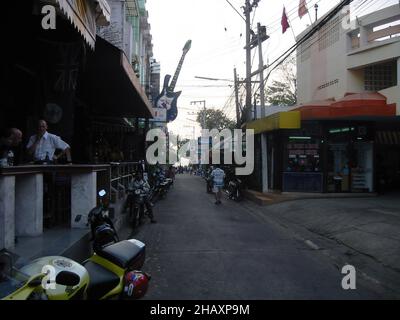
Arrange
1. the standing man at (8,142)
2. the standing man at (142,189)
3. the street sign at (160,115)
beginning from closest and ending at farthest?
the standing man at (8,142)
the standing man at (142,189)
the street sign at (160,115)

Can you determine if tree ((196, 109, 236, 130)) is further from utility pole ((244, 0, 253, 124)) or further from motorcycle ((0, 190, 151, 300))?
motorcycle ((0, 190, 151, 300))

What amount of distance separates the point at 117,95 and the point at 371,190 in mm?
10129

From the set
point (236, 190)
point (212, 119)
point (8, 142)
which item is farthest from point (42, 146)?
point (212, 119)

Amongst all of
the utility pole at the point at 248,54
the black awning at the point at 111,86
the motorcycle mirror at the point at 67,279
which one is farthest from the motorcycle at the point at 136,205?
the utility pole at the point at 248,54

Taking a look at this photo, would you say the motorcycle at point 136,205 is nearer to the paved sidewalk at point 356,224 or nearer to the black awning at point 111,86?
the black awning at point 111,86

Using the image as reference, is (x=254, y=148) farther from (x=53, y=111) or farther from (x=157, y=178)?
(x=53, y=111)

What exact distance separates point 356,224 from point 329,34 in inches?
584

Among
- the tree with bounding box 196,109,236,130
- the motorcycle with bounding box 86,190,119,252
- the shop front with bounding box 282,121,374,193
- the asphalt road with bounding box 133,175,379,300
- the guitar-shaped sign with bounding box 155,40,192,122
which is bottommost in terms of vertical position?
the asphalt road with bounding box 133,175,379,300

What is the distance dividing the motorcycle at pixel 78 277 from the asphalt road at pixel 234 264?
1.39 m

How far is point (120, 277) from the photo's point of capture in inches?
158

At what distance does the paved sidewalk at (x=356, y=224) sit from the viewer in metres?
7.60

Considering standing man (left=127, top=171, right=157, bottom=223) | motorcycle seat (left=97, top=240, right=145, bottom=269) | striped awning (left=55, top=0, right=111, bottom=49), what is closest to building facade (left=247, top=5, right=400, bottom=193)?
standing man (left=127, top=171, right=157, bottom=223)

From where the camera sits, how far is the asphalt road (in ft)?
18.6
